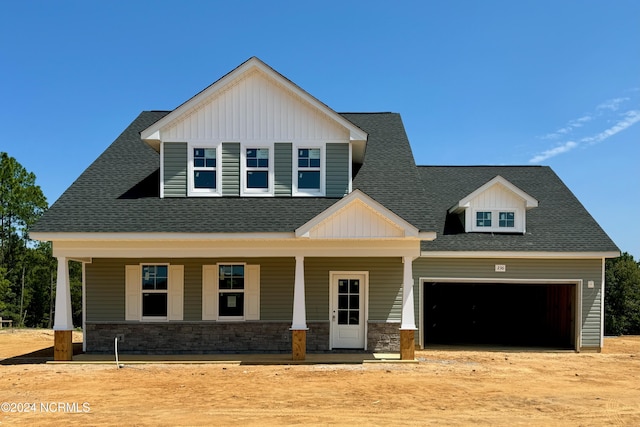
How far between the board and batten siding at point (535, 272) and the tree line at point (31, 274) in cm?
2702

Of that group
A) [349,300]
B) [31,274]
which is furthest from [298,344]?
[31,274]

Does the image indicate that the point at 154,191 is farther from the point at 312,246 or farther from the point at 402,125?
the point at 402,125

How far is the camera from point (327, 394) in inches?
410

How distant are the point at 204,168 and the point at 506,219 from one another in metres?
10.9

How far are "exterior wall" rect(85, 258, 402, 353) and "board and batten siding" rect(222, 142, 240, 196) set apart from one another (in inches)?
85.5

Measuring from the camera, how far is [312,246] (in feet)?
46.6

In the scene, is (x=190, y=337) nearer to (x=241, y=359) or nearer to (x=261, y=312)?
(x=241, y=359)

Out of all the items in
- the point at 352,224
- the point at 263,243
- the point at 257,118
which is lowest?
the point at 263,243

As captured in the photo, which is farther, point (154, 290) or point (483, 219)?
point (483, 219)

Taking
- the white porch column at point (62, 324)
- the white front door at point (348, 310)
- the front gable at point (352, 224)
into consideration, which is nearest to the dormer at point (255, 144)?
the front gable at point (352, 224)

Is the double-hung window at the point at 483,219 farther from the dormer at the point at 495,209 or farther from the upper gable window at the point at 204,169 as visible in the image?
the upper gable window at the point at 204,169

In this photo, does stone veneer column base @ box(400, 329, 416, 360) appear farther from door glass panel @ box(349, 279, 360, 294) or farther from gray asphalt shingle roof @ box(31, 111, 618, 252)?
gray asphalt shingle roof @ box(31, 111, 618, 252)

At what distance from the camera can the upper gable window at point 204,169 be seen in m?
15.8

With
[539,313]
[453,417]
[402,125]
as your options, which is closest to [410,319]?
[453,417]
